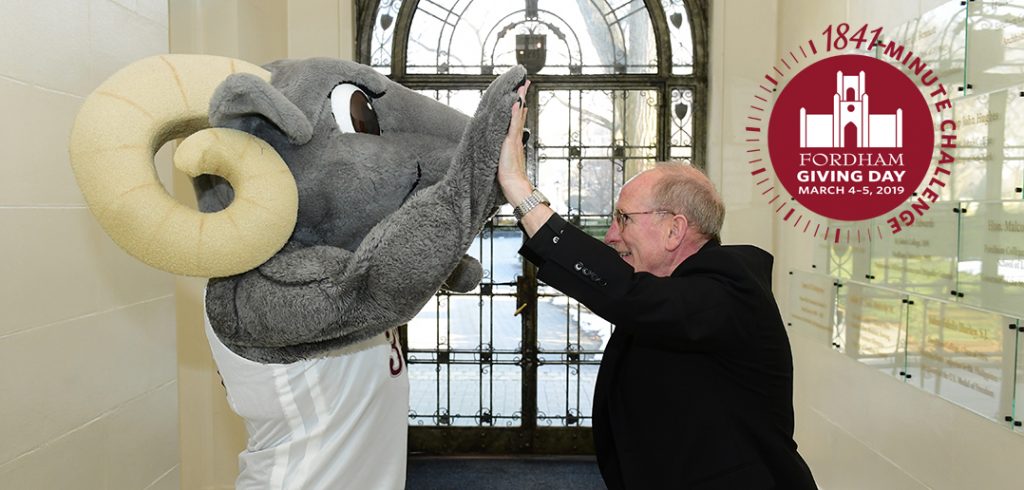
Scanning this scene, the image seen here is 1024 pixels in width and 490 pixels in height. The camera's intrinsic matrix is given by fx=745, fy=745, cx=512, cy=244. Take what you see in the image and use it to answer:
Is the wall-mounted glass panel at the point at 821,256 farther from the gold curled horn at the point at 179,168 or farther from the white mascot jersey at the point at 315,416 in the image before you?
the gold curled horn at the point at 179,168

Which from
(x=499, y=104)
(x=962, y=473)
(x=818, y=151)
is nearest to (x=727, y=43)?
(x=818, y=151)

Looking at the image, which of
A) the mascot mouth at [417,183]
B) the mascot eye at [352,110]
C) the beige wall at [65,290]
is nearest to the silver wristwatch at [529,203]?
the mascot mouth at [417,183]

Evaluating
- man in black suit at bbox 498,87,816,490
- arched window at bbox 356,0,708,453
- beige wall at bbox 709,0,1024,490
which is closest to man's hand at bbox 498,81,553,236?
man in black suit at bbox 498,87,816,490

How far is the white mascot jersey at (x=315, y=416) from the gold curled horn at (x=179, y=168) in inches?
9.2

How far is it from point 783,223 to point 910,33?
1.21 metres

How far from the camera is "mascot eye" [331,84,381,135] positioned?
122cm

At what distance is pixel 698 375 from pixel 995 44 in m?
1.49

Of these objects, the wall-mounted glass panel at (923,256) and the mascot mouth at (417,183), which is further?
the wall-mounted glass panel at (923,256)

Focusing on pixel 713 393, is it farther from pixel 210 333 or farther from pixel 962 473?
pixel 962 473

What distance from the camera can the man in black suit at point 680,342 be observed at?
1391 millimetres

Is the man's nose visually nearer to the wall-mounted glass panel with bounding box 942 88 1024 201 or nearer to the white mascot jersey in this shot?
the white mascot jersey

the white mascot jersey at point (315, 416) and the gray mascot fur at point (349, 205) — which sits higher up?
the gray mascot fur at point (349, 205)

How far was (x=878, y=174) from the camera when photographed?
118 inches

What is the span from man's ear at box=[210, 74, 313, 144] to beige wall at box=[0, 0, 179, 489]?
0.82 m
